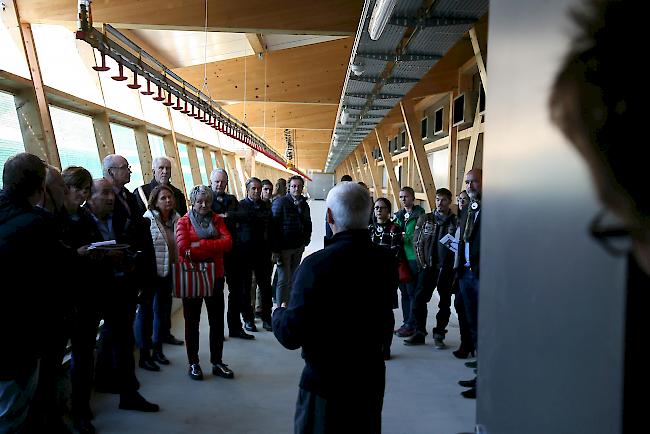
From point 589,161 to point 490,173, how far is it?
9.0 inches

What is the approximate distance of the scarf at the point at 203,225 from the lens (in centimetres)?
385

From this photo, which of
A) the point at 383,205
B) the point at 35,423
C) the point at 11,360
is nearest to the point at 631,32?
the point at 11,360

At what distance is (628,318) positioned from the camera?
1.32 ft

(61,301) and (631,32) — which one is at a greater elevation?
(631,32)

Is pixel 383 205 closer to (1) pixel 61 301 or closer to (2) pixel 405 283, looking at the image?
(2) pixel 405 283

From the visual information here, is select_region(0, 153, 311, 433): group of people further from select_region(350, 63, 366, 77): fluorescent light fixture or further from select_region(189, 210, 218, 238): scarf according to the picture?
select_region(350, 63, 366, 77): fluorescent light fixture

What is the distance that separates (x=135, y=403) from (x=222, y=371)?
0.79 meters

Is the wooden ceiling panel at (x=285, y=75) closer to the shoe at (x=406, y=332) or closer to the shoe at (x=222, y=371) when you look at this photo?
the shoe at (x=406, y=332)

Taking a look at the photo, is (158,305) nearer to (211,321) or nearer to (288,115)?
(211,321)

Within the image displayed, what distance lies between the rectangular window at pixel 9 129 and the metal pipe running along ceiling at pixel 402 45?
3626 mm

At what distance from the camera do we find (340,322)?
1812 millimetres

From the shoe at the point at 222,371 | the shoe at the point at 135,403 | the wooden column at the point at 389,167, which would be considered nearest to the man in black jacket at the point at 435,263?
the shoe at the point at 222,371

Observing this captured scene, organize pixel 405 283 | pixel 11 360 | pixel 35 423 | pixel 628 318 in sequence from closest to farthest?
pixel 628 318 → pixel 11 360 → pixel 35 423 → pixel 405 283

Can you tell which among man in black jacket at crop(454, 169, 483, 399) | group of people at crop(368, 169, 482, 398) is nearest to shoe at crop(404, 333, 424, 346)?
group of people at crop(368, 169, 482, 398)
